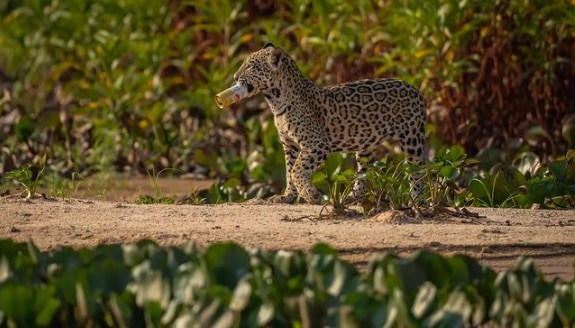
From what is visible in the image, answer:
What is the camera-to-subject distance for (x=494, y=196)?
32.8 feet

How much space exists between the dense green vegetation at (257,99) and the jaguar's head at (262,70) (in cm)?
114

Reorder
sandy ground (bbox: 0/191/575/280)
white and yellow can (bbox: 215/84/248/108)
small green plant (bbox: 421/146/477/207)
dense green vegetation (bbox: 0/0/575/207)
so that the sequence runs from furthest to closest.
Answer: dense green vegetation (bbox: 0/0/575/207) → white and yellow can (bbox: 215/84/248/108) → small green plant (bbox: 421/146/477/207) → sandy ground (bbox: 0/191/575/280)

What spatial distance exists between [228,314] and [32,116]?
893 cm

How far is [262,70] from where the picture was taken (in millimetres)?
9680

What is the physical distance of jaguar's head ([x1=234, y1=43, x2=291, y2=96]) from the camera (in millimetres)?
9672

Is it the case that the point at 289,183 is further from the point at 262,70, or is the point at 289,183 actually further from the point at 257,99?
the point at 257,99

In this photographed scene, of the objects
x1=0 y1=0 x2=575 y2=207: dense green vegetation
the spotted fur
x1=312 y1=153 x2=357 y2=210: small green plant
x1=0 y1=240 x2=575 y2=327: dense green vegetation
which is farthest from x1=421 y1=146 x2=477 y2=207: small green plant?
x1=0 y1=240 x2=575 y2=327: dense green vegetation

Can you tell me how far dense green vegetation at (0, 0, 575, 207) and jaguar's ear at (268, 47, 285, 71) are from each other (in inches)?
49.8

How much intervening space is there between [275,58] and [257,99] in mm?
4755

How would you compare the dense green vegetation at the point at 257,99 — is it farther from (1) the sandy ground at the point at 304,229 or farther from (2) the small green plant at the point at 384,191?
(1) the sandy ground at the point at 304,229

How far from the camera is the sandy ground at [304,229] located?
7.55m

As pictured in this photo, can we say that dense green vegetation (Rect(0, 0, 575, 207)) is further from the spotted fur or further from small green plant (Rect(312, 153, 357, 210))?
small green plant (Rect(312, 153, 357, 210))

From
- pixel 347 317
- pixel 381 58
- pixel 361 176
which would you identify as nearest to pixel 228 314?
pixel 347 317

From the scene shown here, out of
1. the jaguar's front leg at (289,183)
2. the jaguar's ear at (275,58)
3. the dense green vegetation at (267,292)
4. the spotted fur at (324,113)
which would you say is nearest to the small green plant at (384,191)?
the spotted fur at (324,113)
